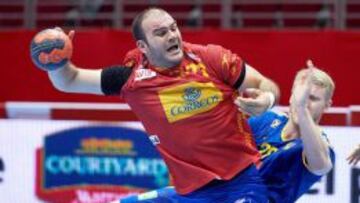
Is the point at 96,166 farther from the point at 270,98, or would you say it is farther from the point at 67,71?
the point at 270,98

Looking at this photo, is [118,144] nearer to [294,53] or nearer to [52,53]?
[294,53]

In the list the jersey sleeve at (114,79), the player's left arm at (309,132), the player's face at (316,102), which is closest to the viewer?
the player's left arm at (309,132)

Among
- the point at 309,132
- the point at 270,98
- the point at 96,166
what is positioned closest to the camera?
the point at 309,132

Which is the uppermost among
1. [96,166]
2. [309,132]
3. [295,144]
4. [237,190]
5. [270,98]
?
[270,98]

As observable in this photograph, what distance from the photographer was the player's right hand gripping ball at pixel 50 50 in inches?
161

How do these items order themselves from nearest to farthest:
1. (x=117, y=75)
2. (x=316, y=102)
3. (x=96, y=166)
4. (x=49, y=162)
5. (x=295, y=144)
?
(x=316, y=102), (x=295, y=144), (x=117, y=75), (x=96, y=166), (x=49, y=162)

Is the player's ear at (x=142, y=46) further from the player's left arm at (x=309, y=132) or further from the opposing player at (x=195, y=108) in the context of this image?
the player's left arm at (x=309, y=132)

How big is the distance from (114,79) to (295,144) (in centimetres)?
88

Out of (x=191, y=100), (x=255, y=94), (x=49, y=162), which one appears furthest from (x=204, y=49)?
(x=49, y=162)

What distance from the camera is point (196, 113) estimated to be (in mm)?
4000

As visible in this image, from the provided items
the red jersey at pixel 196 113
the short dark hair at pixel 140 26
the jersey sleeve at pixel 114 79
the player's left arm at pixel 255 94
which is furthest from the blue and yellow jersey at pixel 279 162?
the short dark hair at pixel 140 26

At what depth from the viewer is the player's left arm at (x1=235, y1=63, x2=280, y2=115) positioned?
12.0 ft

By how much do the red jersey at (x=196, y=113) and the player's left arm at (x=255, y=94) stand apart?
5 cm

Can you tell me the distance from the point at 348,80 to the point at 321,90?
12.4 ft
